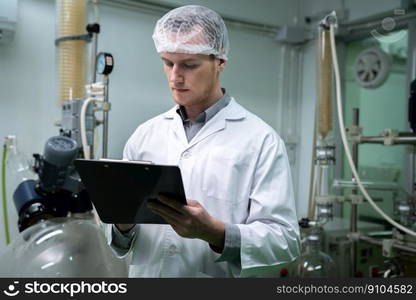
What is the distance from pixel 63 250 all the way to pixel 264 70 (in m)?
1.98

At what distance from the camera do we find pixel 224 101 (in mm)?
1169

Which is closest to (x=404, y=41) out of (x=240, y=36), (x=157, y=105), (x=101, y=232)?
(x=240, y=36)

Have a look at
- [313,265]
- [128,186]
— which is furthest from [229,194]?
[313,265]

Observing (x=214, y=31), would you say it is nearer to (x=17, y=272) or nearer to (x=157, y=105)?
(x=17, y=272)

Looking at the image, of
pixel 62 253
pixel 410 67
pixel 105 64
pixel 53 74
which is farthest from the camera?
pixel 410 67

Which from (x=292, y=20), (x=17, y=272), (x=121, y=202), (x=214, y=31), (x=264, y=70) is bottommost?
(x=17, y=272)

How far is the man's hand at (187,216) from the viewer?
84cm

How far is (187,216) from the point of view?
2.79 feet

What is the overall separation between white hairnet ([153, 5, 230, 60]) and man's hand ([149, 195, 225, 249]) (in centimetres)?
40

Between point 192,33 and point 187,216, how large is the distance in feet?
1.62

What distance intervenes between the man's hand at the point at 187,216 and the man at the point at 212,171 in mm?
64

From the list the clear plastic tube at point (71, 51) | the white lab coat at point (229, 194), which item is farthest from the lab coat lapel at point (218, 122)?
the clear plastic tube at point (71, 51)

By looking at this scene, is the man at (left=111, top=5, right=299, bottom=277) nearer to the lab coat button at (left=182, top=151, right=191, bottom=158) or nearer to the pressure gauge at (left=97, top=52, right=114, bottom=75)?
the lab coat button at (left=182, top=151, right=191, bottom=158)

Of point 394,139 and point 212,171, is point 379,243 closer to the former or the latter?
point 394,139
